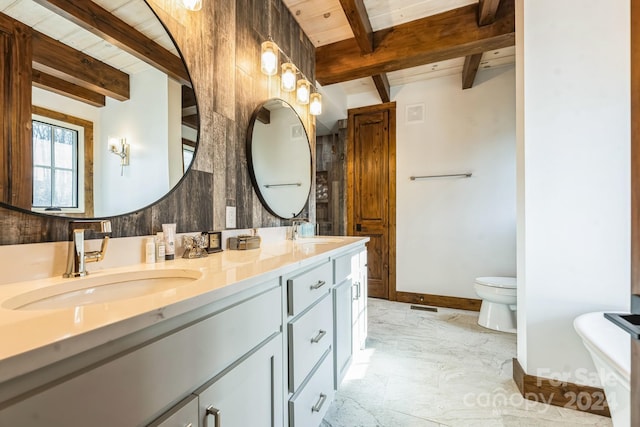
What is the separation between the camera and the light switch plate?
1.51m

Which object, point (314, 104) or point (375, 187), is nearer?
point (314, 104)

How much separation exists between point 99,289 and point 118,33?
888 millimetres

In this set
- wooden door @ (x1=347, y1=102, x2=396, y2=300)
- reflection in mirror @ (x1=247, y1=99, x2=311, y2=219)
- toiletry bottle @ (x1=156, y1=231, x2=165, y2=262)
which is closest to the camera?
toiletry bottle @ (x1=156, y1=231, x2=165, y2=262)

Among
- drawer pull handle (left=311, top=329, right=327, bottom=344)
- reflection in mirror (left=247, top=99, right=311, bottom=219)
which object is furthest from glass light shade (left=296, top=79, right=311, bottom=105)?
drawer pull handle (left=311, top=329, right=327, bottom=344)

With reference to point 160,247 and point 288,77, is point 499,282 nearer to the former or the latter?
point 288,77

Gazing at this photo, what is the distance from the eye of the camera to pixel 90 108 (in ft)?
2.95

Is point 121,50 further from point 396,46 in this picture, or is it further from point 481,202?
point 481,202

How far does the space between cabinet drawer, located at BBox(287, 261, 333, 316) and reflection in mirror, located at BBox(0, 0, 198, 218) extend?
0.66m

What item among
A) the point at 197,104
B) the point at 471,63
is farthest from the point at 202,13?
the point at 471,63

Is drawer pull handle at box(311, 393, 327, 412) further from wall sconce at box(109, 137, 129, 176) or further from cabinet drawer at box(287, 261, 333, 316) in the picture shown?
wall sconce at box(109, 137, 129, 176)

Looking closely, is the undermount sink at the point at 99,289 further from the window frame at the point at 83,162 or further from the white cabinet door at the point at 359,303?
the white cabinet door at the point at 359,303

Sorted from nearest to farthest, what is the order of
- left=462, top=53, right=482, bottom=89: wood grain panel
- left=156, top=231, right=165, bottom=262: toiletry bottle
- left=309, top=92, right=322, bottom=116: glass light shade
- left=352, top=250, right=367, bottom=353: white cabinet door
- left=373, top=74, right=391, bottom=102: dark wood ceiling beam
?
left=156, top=231, right=165, bottom=262: toiletry bottle, left=352, top=250, right=367, bottom=353: white cabinet door, left=309, top=92, right=322, bottom=116: glass light shade, left=462, top=53, right=482, bottom=89: wood grain panel, left=373, top=74, right=391, bottom=102: dark wood ceiling beam

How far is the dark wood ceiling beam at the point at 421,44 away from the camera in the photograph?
2.10m

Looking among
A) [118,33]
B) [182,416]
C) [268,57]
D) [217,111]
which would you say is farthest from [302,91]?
[182,416]
